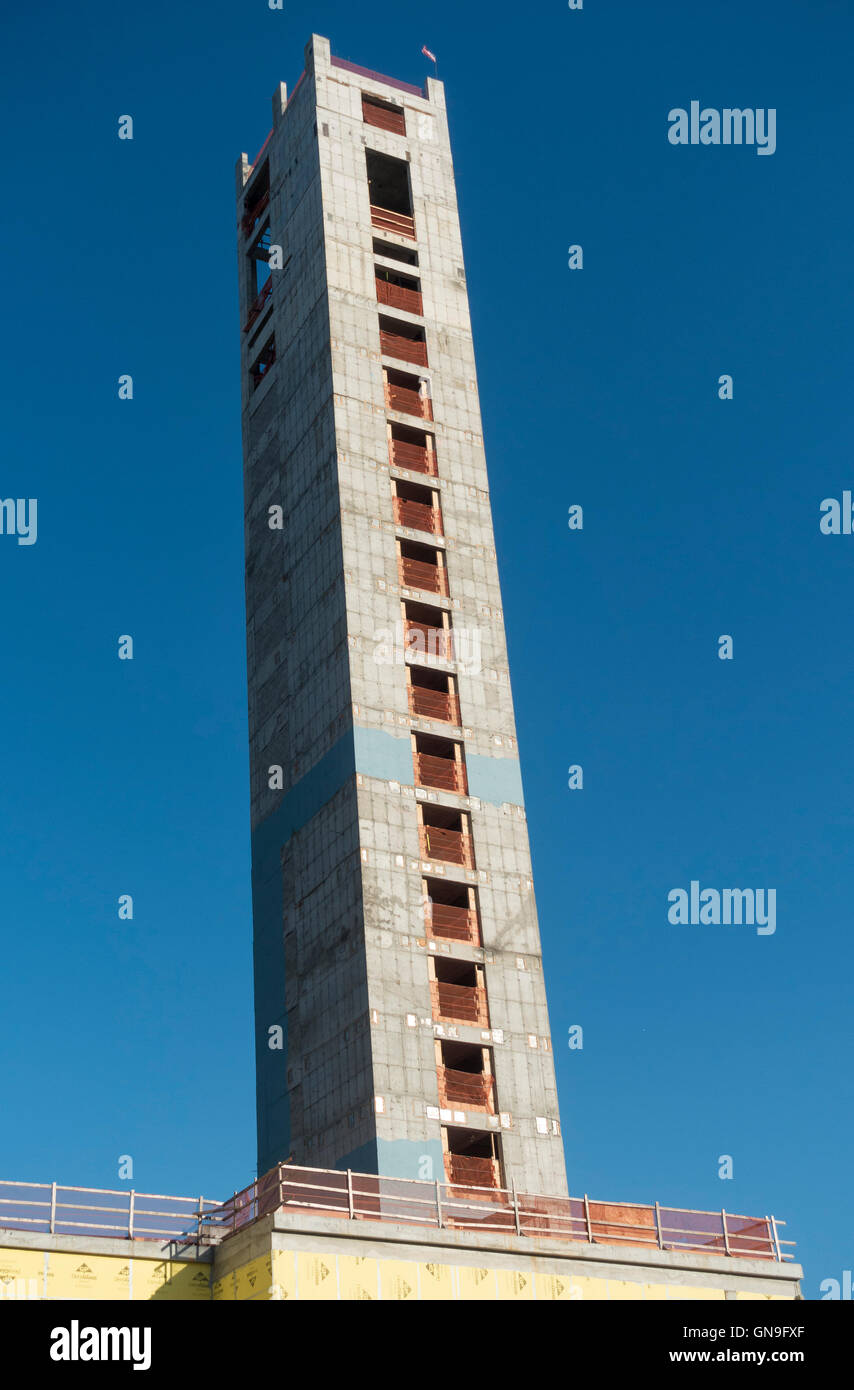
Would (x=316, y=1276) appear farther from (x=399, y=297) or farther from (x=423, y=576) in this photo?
(x=399, y=297)

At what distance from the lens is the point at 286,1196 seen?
47875mm

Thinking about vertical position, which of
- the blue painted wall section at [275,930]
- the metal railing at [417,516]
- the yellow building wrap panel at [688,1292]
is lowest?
the yellow building wrap panel at [688,1292]

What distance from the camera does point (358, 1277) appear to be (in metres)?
47.9

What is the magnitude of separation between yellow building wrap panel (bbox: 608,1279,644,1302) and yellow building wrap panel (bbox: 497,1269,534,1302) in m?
3.10

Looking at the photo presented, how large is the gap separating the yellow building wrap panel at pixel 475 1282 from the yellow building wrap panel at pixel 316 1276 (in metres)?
4.63

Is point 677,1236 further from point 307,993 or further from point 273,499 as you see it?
point 273,499

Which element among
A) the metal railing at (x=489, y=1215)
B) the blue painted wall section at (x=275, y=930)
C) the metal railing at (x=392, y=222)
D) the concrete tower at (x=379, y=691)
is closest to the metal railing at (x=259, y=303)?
the concrete tower at (x=379, y=691)

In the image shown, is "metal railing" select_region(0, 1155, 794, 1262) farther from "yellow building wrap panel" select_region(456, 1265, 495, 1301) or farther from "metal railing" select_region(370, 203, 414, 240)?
"metal railing" select_region(370, 203, 414, 240)

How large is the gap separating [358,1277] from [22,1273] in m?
9.88

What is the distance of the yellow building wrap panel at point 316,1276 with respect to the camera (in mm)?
46500

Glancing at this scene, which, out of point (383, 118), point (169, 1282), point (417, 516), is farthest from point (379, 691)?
point (383, 118)

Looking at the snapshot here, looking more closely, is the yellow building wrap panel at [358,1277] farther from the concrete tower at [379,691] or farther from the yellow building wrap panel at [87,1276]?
the concrete tower at [379,691]

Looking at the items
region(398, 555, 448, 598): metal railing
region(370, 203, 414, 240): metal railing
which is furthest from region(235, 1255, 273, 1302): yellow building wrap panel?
region(370, 203, 414, 240): metal railing
